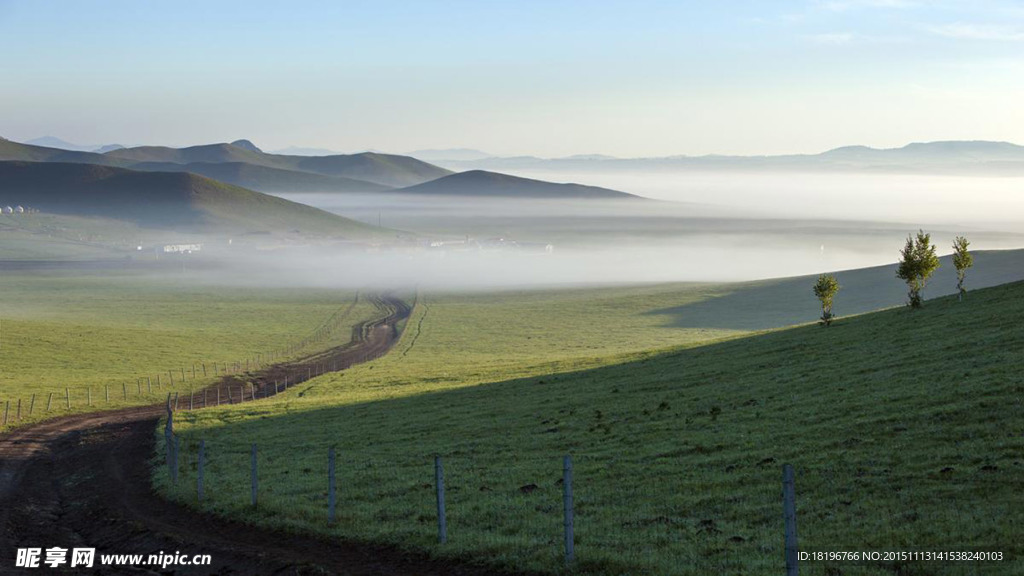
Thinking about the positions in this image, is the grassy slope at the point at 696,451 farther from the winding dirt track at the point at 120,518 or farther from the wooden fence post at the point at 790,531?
the wooden fence post at the point at 790,531

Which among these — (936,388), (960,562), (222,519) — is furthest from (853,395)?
(222,519)

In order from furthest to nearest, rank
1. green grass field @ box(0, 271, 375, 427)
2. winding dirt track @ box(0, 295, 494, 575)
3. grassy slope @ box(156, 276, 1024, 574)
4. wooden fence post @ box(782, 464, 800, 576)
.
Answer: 1. green grass field @ box(0, 271, 375, 427)
2. winding dirt track @ box(0, 295, 494, 575)
3. grassy slope @ box(156, 276, 1024, 574)
4. wooden fence post @ box(782, 464, 800, 576)

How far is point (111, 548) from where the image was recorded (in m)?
22.6

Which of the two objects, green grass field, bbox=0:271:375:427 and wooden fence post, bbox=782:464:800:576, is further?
green grass field, bbox=0:271:375:427

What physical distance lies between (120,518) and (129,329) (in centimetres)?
8811

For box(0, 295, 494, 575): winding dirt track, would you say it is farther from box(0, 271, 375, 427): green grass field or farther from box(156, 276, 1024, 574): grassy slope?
box(0, 271, 375, 427): green grass field

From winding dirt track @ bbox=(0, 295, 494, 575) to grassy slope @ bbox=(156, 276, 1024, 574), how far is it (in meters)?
0.84

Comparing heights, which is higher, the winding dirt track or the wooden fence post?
the wooden fence post

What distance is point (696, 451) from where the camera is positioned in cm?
2752

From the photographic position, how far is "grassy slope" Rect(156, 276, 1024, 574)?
17.9 meters

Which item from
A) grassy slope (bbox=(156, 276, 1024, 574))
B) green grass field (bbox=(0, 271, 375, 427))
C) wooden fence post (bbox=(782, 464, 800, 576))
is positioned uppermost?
wooden fence post (bbox=(782, 464, 800, 576))

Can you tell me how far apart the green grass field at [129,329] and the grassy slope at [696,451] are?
76.0ft

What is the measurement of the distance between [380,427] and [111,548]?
63.6 feet

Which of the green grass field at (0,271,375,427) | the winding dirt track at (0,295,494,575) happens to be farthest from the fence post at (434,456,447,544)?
the green grass field at (0,271,375,427)
